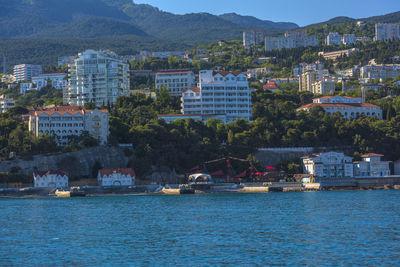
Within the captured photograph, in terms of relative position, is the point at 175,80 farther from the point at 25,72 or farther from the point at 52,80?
the point at 25,72

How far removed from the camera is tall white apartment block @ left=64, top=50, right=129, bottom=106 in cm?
12850

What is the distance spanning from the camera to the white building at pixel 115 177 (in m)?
85.0

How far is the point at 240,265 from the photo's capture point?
97.0 ft

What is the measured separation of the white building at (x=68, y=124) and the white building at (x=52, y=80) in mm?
69855

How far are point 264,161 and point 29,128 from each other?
36.0 meters

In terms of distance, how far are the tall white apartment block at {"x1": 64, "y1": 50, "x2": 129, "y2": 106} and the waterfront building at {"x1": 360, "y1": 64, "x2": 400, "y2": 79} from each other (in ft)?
235

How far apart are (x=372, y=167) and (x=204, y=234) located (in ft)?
202

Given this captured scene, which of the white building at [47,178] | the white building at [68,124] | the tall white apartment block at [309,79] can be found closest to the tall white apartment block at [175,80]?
the tall white apartment block at [309,79]

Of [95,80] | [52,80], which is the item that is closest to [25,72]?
[52,80]

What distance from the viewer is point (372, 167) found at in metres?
95.3

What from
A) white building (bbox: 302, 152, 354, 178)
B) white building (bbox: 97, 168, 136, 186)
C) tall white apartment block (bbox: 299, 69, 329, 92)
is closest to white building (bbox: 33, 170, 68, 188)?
white building (bbox: 97, 168, 136, 186)

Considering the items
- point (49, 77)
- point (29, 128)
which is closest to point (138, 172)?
point (29, 128)

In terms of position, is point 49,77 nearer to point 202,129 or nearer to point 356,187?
point 202,129

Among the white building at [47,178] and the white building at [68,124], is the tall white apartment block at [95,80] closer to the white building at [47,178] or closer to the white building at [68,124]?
the white building at [68,124]
